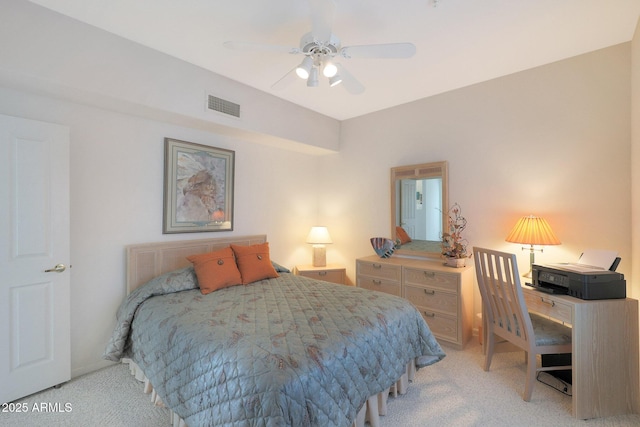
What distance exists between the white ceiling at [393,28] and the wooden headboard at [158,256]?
5.72ft

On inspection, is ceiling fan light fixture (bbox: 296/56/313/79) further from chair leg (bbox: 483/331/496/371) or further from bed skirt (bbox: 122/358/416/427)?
chair leg (bbox: 483/331/496/371)

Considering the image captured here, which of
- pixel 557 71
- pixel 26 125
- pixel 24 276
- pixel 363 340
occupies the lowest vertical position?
pixel 363 340

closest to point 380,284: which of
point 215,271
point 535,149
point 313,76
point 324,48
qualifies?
point 215,271

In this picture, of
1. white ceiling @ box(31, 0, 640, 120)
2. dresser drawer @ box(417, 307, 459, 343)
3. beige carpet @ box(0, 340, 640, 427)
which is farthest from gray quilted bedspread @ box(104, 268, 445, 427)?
white ceiling @ box(31, 0, 640, 120)

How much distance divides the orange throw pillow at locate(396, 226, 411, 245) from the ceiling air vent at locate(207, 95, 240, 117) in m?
2.36

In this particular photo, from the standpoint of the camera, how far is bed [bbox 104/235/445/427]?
4.46 feet

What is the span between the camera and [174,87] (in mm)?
2609

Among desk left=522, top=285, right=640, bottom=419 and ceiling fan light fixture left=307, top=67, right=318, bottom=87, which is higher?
ceiling fan light fixture left=307, top=67, right=318, bottom=87

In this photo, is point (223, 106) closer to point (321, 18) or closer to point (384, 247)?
point (321, 18)

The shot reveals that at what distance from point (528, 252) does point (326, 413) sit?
250cm

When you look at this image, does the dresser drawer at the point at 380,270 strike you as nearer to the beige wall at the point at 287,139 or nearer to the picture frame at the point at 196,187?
the beige wall at the point at 287,139

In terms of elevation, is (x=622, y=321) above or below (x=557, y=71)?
below

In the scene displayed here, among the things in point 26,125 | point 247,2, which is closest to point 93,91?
point 26,125

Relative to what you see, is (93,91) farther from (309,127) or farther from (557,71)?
(557,71)
